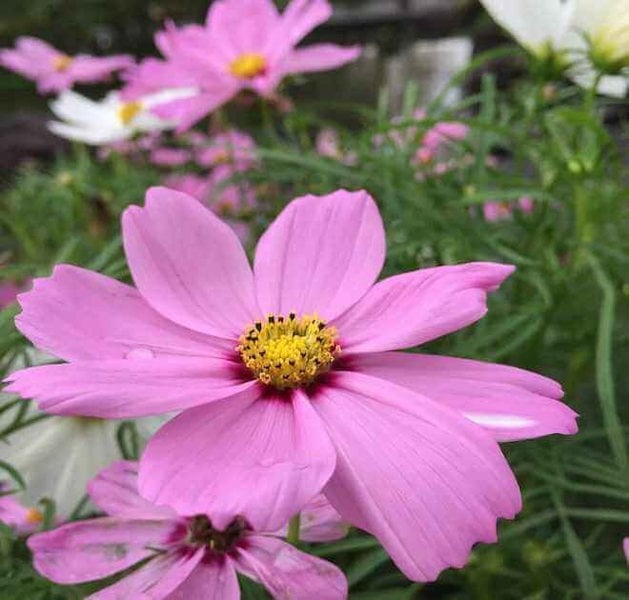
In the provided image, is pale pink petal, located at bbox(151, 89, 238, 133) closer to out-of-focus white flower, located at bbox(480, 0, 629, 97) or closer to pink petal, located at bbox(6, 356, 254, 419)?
out-of-focus white flower, located at bbox(480, 0, 629, 97)

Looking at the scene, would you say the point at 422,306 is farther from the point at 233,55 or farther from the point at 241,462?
the point at 233,55

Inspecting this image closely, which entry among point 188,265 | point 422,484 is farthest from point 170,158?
point 422,484

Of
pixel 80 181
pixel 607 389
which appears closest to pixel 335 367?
pixel 607 389

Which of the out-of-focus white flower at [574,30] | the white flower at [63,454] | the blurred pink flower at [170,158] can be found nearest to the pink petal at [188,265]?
the white flower at [63,454]

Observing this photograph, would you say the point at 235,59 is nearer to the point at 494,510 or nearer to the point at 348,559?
the point at 348,559

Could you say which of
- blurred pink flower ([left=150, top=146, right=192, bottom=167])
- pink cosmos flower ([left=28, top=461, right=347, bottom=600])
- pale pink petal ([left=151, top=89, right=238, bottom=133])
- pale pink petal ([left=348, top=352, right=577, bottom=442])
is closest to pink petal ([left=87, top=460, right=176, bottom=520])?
pink cosmos flower ([left=28, top=461, right=347, bottom=600])
